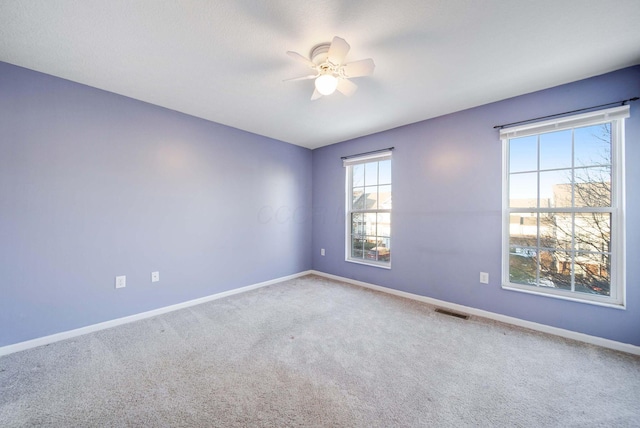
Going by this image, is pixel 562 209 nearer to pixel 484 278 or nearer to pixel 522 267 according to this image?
pixel 522 267

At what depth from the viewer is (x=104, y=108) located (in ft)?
8.20

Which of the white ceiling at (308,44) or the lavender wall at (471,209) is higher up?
the white ceiling at (308,44)

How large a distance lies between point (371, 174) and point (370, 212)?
63cm

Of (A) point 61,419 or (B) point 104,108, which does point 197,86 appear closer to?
(B) point 104,108

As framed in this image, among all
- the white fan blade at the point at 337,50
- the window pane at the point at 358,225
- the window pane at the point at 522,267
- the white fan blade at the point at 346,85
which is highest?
the white fan blade at the point at 337,50

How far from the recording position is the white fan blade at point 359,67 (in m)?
1.75

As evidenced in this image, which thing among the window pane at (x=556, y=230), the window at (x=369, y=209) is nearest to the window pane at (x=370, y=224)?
the window at (x=369, y=209)

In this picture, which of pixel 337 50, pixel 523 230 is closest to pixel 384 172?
pixel 523 230

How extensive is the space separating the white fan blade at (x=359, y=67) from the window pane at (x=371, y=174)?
2164 mm

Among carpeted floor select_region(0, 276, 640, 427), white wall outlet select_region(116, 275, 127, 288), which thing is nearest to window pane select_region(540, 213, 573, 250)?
carpeted floor select_region(0, 276, 640, 427)

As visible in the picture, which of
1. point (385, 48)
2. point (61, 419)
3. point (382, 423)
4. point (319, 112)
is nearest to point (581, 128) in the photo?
point (385, 48)

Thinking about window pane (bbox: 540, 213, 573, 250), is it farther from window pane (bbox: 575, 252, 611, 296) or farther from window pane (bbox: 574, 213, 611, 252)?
window pane (bbox: 575, 252, 611, 296)

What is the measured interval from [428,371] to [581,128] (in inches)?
107

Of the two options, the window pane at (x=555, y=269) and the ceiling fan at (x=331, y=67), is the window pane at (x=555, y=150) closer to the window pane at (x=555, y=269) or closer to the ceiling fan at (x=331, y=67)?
the window pane at (x=555, y=269)
